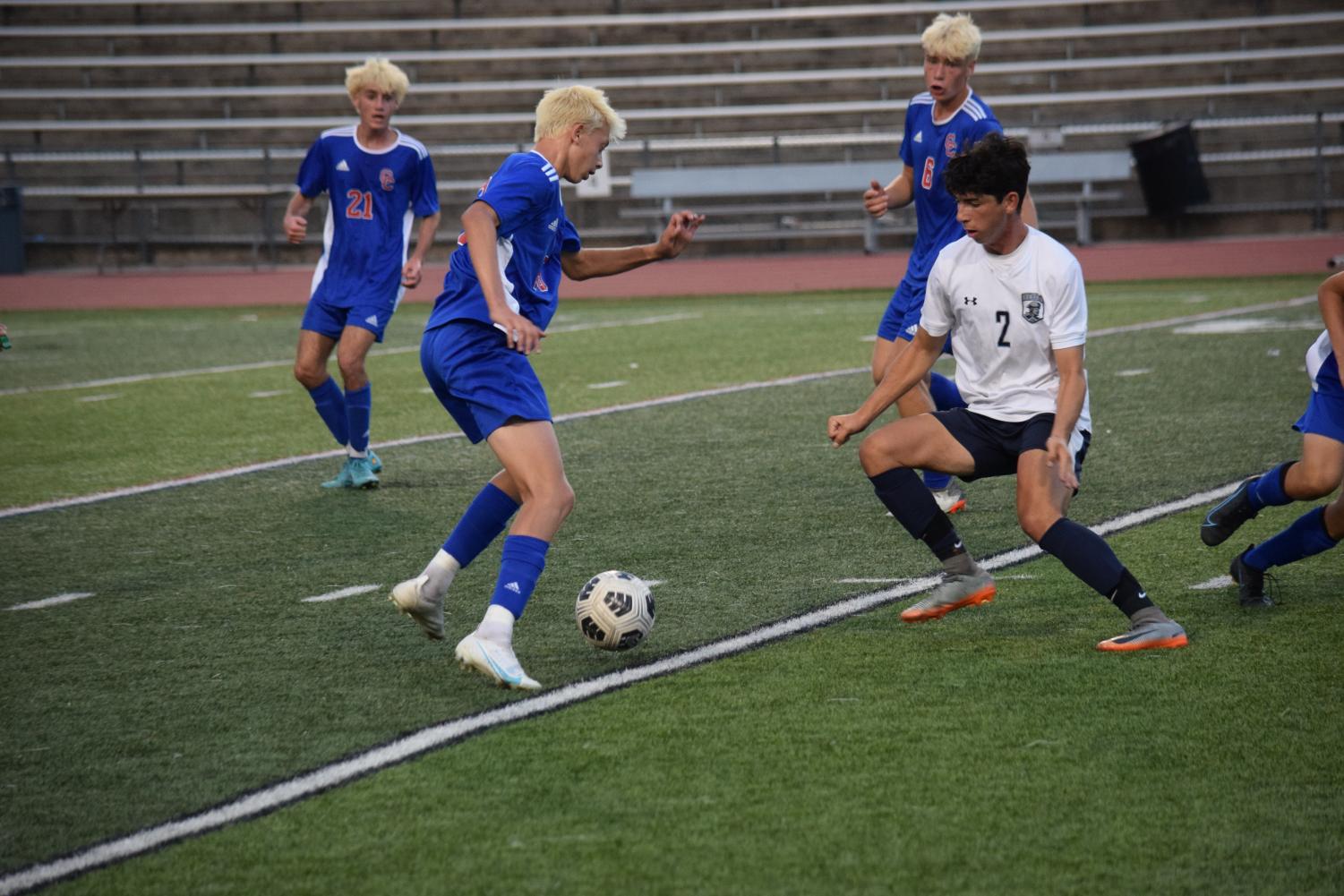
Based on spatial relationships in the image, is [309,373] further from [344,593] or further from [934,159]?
[934,159]

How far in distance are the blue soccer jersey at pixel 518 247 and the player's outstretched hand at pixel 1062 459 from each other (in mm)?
1511

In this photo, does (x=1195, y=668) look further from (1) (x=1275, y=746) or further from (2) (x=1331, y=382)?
(2) (x=1331, y=382)

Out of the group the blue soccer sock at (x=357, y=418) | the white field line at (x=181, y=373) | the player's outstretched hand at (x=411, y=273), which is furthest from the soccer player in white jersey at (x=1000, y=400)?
the white field line at (x=181, y=373)

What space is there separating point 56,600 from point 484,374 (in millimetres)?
2153

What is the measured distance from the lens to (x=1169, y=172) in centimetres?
2306

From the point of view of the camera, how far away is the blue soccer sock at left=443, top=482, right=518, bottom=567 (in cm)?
500

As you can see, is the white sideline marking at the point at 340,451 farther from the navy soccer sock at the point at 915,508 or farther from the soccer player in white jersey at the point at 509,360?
the navy soccer sock at the point at 915,508

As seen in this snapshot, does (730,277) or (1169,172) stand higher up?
(1169,172)

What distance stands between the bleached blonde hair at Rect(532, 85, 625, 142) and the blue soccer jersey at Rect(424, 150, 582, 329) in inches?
4.0

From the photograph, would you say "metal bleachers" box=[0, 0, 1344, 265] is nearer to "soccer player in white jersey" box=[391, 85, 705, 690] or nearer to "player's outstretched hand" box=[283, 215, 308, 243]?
"player's outstretched hand" box=[283, 215, 308, 243]

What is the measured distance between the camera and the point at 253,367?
45.2ft

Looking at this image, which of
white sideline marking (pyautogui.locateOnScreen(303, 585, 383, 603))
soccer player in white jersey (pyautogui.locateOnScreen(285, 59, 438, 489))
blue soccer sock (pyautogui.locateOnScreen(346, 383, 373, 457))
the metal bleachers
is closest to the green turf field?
white sideline marking (pyautogui.locateOnScreen(303, 585, 383, 603))

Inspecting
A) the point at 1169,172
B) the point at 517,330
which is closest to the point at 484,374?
the point at 517,330

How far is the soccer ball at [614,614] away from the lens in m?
4.82
